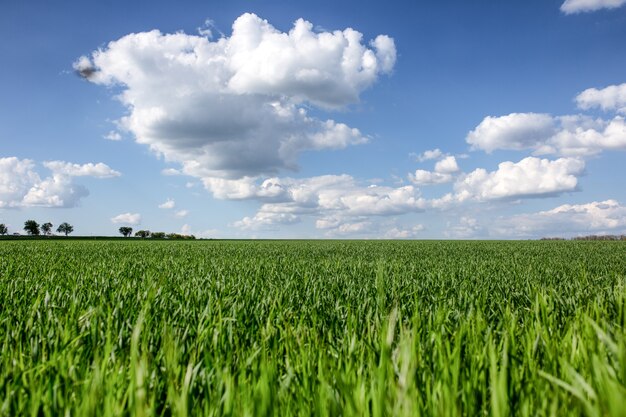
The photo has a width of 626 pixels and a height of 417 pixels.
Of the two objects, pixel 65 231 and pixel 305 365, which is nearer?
pixel 305 365

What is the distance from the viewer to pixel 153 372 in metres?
2.53

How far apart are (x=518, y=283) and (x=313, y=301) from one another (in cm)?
524

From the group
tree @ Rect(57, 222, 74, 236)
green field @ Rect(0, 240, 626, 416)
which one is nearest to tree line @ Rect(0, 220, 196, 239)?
tree @ Rect(57, 222, 74, 236)

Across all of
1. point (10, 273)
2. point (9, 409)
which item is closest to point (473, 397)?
point (9, 409)

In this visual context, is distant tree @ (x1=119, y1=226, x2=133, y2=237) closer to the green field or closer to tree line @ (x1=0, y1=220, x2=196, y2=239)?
tree line @ (x1=0, y1=220, x2=196, y2=239)

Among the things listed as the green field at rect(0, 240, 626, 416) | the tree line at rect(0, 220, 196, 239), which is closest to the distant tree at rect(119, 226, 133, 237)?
the tree line at rect(0, 220, 196, 239)

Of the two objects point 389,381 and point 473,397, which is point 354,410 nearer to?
point 389,381

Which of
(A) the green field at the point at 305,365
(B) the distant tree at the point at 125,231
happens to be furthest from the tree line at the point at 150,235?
(A) the green field at the point at 305,365

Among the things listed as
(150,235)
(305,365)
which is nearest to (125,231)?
(150,235)

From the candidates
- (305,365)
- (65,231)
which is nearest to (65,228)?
(65,231)

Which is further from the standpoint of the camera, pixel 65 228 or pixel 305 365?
pixel 65 228

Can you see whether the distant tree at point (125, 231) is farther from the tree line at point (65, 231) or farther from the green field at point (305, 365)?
the green field at point (305, 365)

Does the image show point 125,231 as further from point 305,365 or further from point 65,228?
point 305,365

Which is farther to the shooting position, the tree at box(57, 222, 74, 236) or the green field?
the tree at box(57, 222, 74, 236)
